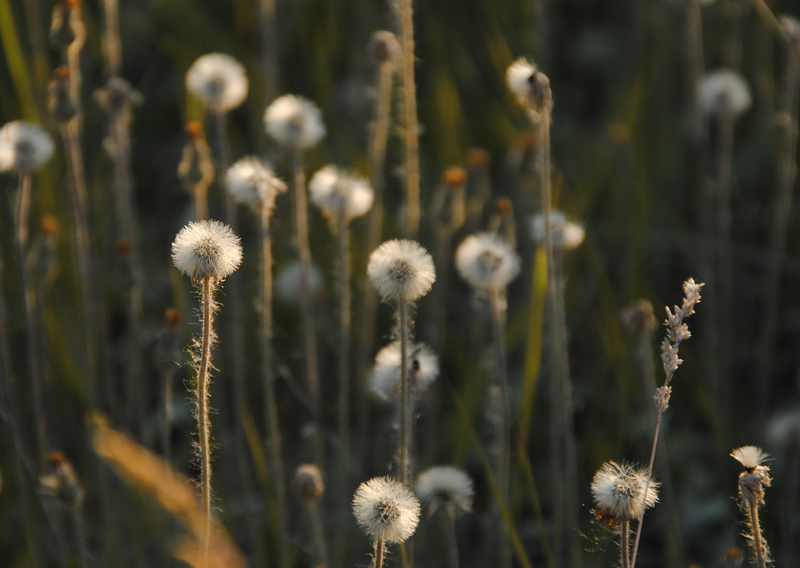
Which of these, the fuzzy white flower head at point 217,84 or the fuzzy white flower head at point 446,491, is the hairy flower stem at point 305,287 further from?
the fuzzy white flower head at point 446,491

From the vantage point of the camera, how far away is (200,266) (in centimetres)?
96

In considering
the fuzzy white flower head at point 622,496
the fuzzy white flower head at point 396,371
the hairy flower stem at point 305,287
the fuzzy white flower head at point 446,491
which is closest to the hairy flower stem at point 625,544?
the fuzzy white flower head at point 622,496

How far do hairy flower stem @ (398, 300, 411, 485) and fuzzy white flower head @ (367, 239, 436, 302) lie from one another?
22 mm

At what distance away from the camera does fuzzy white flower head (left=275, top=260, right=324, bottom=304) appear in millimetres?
2230

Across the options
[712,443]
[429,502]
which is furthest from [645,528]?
[429,502]

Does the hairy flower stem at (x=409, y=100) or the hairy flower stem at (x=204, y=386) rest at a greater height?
the hairy flower stem at (x=409, y=100)

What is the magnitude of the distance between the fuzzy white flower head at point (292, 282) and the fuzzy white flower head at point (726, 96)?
1299mm

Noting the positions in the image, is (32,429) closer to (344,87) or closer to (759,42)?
(344,87)

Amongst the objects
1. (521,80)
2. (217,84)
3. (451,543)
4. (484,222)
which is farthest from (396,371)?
(484,222)

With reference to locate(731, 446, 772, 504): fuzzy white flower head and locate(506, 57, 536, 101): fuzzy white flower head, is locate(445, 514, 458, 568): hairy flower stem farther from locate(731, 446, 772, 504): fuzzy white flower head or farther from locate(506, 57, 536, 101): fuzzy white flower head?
locate(506, 57, 536, 101): fuzzy white flower head

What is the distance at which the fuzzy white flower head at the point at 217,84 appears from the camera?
5.65 feet

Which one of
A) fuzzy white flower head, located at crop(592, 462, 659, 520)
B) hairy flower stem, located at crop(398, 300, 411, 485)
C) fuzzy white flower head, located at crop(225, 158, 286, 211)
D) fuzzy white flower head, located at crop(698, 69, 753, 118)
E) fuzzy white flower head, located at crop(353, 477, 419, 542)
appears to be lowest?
fuzzy white flower head, located at crop(353, 477, 419, 542)

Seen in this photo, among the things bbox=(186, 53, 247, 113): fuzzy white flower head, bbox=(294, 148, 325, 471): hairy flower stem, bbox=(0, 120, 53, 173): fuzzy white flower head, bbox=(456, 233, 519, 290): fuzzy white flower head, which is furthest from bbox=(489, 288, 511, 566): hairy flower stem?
bbox=(0, 120, 53, 173): fuzzy white flower head

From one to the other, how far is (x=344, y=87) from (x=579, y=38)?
3.45 ft
